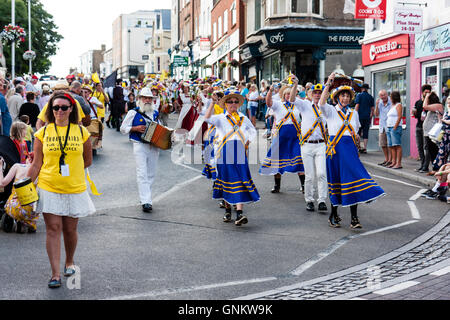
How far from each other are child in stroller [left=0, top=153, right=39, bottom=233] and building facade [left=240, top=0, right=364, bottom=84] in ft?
69.9

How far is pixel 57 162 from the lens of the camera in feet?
18.9

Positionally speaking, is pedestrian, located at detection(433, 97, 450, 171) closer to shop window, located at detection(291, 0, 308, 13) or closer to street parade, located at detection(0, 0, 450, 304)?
street parade, located at detection(0, 0, 450, 304)

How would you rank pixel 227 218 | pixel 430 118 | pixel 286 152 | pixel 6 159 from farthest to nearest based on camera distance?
pixel 430 118 < pixel 286 152 < pixel 227 218 < pixel 6 159

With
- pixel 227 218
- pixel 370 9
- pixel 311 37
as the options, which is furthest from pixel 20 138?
pixel 311 37

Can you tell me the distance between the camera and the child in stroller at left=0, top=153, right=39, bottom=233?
7996 mm

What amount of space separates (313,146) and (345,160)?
4.88 ft

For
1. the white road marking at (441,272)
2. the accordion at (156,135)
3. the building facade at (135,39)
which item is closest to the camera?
the white road marking at (441,272)

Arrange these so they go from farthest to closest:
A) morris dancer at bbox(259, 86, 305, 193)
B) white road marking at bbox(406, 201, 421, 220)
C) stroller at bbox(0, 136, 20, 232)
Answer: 1. morris dancer at bbox(259, 86, 305, 193)
2. white road marking at bbox(406, 201, 421, 220)
3. stroller at bbox(0, 136, 20, 232)

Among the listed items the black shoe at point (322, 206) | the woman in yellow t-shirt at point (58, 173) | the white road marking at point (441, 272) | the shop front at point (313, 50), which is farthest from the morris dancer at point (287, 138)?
the shop front at point (313, 50)

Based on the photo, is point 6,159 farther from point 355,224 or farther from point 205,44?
point 205,44

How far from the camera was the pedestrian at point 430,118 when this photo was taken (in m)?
13.1

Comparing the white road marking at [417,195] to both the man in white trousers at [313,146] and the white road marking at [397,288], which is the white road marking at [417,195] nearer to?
the man in white trousers at [313,146]

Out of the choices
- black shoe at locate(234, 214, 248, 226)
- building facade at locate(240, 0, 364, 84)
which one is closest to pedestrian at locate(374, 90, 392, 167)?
black shoe at locate(234, 214, 248, 226)

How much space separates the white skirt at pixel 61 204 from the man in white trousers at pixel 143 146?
391 centimetres
